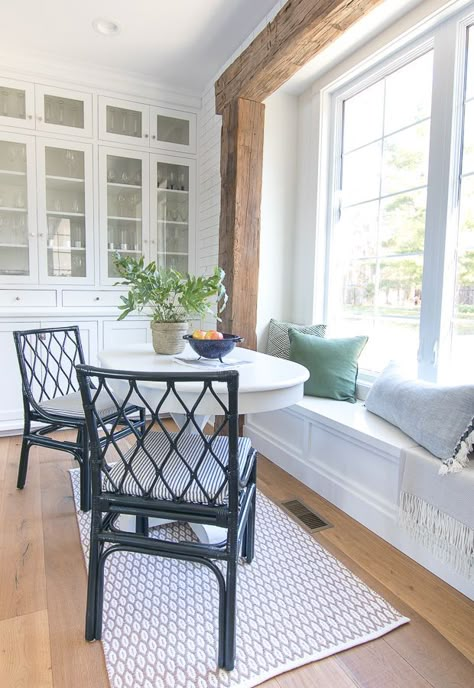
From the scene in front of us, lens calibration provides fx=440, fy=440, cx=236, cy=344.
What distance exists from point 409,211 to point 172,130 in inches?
84.2

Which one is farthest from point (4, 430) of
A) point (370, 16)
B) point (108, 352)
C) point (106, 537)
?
point (370, 16)

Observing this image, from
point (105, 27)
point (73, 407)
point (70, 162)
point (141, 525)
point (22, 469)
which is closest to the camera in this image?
point (141, 525)

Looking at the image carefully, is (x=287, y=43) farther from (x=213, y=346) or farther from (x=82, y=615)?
(x=82, y=615)

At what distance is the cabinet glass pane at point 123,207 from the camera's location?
11.4ft

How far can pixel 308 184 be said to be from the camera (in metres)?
3.23

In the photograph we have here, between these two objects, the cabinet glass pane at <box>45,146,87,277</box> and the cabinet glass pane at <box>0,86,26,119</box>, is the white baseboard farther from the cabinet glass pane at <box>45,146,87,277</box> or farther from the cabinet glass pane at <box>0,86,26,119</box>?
the cabinet glass pane at <box>0,86,26,119</box>

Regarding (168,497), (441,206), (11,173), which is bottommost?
(168,497)

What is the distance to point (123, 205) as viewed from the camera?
11.6 feet

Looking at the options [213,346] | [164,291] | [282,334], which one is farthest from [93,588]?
[282,334]

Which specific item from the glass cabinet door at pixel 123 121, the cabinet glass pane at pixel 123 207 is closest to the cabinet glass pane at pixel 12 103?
the glass cabinet door at pixel 123 121

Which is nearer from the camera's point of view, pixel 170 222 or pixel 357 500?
pixel 357 500

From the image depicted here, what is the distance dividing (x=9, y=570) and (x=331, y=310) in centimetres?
242

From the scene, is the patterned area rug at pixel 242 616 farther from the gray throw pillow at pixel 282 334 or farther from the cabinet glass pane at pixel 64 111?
the cabinet glass pane at pixel 64 111

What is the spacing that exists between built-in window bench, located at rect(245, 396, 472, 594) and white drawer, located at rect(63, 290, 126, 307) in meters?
1.61
